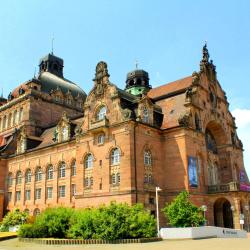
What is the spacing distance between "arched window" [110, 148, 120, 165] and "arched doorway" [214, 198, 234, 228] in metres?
16.2

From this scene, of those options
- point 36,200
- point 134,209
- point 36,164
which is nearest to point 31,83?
point 36,164

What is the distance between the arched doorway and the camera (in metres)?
50.5

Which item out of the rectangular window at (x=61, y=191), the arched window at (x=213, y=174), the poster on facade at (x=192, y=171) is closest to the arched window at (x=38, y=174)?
the rectangular window at (x=61, y=191)

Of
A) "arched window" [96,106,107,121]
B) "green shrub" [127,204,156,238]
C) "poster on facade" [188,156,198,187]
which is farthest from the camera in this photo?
"arched window" [96,106,107,121]

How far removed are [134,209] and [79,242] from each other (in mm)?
5892

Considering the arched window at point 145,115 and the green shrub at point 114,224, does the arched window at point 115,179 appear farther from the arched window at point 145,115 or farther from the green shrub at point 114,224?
the green shrub at point 114,224

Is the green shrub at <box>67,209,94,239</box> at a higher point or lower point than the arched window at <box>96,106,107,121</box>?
lower

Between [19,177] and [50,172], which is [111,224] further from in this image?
[19,177]

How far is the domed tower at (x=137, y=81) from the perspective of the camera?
6925cm

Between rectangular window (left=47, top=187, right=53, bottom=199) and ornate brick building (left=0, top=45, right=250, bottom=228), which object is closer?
ornate brick building (left=0, top=45, right=250, bottom=228)

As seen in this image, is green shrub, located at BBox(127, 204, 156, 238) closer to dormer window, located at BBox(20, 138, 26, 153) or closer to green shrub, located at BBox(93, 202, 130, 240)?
green shrub, located at BBox(93, 202, 130, 240)

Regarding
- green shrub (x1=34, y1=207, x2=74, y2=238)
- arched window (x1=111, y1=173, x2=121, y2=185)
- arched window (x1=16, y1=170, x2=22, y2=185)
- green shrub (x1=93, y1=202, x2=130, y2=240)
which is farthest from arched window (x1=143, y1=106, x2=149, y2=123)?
arched window (x1=16, y1=170, x2=22, y2=185)

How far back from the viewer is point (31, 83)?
7038 cm

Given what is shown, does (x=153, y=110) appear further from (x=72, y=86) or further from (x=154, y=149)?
(x=72, y=86)
